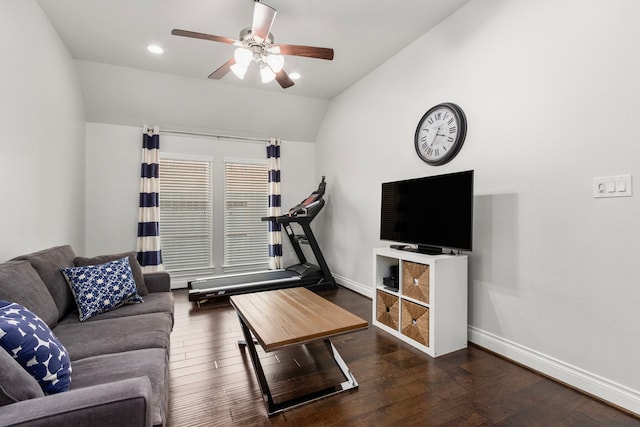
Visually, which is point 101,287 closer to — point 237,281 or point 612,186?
point 237,281

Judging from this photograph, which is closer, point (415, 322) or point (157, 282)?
point (415, 322)

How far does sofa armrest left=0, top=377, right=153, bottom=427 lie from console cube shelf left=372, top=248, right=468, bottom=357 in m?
2.12

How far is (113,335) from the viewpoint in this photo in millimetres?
1871

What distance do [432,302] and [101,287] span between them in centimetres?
258

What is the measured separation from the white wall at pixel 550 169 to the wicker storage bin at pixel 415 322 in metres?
0.51

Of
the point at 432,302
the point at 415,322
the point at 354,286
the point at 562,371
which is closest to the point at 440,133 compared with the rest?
the point at 432,302

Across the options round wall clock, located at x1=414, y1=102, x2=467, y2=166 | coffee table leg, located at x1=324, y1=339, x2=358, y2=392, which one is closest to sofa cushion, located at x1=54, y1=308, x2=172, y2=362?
coffee table leg, located at x1=324, y1=339, x2=358, y2=392

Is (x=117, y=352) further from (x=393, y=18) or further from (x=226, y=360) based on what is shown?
(x=393, y=18)

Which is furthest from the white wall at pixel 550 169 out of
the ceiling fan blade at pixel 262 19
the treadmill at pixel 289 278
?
the treadmill at pixel 289 278

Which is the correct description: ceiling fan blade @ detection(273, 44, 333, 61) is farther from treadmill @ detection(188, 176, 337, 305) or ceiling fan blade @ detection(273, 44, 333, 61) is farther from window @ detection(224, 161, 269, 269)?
window @ detection(224, 161, 269, 269)

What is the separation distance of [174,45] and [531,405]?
4464 millimetres

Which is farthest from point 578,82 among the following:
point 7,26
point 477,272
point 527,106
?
point 7,26

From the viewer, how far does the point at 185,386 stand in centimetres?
209

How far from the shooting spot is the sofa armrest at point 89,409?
2.99 feet
